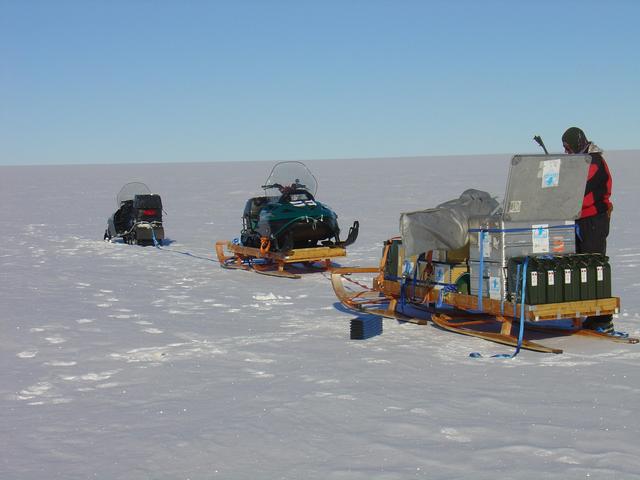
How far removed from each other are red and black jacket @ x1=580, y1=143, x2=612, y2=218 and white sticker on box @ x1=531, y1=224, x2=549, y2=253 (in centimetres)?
48

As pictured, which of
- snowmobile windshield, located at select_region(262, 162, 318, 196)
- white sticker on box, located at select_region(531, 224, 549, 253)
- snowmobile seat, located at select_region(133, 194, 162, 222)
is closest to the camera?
white sticker on box, located at select_region(531, 224, 549, 253)

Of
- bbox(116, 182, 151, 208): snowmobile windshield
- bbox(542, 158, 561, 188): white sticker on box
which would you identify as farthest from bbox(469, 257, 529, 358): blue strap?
bbox(116, 182, 151, 208): snowmobile windshield

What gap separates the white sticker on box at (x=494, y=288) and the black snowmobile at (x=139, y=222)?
11.3 meters

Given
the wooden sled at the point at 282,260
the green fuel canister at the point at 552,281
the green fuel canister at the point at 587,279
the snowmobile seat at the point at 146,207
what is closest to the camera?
the green fuel canister at the point at 552,281

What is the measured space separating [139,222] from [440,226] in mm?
11107

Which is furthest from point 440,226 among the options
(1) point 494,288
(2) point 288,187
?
(2) point 288,187

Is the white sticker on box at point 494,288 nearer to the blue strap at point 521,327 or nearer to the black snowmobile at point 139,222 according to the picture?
the blue strap at point 521,327

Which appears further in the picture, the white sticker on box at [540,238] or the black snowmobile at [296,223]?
the black snowmobile at [296,223]

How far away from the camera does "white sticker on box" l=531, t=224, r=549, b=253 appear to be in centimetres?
761

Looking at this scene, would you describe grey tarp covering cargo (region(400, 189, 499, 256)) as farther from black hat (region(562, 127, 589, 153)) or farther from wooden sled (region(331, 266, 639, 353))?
black hat (region(562, 127, 589, 153))

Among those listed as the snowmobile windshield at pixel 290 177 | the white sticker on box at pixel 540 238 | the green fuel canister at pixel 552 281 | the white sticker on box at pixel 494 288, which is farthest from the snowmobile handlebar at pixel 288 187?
the green fuel canister at pixel 552 281

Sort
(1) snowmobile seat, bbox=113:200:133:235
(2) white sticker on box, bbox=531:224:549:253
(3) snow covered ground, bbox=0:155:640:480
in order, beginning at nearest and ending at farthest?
1. (3) snow covered ground, bbox=0:155:640:480
2. (2) white sticker on box, bbox=531:224:549:253
3. (1) snowmobile seat, bbox=113:200:133:235

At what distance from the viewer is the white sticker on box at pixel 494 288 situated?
7602 mm

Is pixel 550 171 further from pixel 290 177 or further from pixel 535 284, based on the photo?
pixel 290 177
